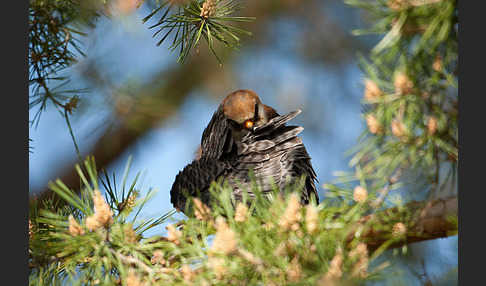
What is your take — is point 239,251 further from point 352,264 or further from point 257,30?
point 257,30

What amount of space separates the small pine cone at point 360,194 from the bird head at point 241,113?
0.21 metres

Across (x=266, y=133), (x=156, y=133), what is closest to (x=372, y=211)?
(x=266, y=133)

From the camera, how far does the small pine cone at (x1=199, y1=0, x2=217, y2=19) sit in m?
0.70

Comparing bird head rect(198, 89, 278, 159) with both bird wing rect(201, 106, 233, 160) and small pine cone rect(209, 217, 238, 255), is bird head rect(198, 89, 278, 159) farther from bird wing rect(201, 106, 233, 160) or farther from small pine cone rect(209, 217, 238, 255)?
small pine cone rect(209, 217, 238, 255)

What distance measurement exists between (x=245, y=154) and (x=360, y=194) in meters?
0.20

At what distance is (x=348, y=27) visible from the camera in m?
1.73

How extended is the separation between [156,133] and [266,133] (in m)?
1.03

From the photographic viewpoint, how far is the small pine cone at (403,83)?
0.42m

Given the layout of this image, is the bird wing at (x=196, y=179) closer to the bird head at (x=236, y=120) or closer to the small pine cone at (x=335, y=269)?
the bird head at (x=236, y=120)

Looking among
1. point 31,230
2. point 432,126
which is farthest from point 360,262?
point 31,230

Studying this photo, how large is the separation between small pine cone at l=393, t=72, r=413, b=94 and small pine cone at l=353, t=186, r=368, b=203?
10cm

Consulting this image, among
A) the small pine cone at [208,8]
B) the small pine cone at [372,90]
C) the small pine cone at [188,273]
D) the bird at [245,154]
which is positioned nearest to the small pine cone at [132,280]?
the small pine cone at [188,273]

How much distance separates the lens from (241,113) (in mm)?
651

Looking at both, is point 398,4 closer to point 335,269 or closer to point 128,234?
point 335,269
